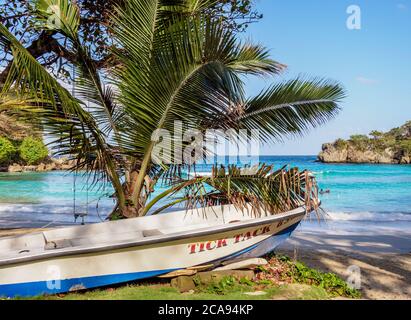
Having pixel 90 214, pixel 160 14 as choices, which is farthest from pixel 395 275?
pixel 90 214

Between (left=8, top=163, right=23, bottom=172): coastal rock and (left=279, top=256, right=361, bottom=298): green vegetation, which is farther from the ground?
(left=8, top=163, right=23, bottom=172): coastal rock

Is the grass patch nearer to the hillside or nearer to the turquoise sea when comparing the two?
the turquoise sea

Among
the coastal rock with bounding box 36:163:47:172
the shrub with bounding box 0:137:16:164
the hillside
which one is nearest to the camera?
the shrub with bounding box 0:137:16:164

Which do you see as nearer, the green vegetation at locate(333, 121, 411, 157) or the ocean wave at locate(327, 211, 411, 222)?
the ocean wave at locate(327, 211, 411, 222)

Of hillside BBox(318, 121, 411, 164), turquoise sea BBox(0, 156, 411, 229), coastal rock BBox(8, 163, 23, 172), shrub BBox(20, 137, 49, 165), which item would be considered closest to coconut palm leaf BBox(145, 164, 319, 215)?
turquoise sea BBox(0, 156, 411, 229)

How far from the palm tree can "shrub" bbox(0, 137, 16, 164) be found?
4767 cm

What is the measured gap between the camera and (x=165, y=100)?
6.28m

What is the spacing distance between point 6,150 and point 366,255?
1993 inches

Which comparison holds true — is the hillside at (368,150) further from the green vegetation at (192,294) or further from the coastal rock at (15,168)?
the green vegetation at (192,294)

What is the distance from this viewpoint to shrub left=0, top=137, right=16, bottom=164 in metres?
51.7

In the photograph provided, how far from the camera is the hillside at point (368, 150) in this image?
6531 cm

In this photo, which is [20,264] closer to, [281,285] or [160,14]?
[281,285]

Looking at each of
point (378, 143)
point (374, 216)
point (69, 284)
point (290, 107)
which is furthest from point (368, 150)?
point (69, 284)

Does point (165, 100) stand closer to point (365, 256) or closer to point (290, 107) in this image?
point (290, 107)
